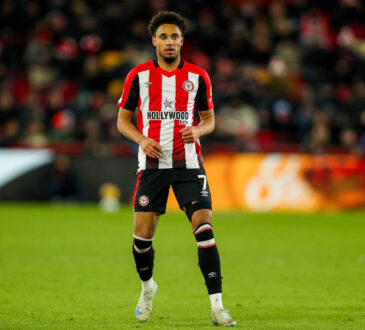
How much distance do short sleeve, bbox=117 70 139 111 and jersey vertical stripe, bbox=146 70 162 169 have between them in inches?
4.4

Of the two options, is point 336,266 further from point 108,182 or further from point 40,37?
point 40,37

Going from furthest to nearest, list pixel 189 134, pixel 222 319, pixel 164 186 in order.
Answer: pixel 164 186 → pixel 189 134 → pixel 222 319

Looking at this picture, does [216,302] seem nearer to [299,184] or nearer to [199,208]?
[199,208]

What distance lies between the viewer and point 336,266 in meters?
8.98

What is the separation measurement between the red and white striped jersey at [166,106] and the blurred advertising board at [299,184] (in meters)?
10.4

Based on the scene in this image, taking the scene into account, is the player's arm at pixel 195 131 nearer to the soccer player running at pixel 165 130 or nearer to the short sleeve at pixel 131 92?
the soccer player running at pixel 165 130

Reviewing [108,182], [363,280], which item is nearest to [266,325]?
[363,280]

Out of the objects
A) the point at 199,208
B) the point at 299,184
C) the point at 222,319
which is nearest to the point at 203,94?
the point at 199,208

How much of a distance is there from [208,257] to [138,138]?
1.04 meters

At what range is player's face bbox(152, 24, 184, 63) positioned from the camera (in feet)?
19.5

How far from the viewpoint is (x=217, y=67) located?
66.7ft

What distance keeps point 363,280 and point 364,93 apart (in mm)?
11439

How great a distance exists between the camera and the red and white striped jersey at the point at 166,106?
19.7 ft

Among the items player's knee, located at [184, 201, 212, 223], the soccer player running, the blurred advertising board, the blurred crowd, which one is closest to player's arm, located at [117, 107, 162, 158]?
the soccer player running
